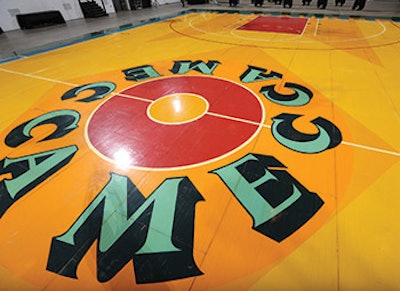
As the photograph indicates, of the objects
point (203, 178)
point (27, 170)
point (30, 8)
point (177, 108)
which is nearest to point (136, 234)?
point (203, 178)

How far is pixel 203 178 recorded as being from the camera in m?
2.68

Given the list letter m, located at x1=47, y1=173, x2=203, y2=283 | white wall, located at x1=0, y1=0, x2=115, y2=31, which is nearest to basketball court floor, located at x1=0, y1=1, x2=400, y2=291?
letter m, located at x1=47, y1=173, x2=203, y2=283

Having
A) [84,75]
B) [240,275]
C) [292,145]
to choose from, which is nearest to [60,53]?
[84,75]

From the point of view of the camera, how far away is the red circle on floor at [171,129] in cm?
303

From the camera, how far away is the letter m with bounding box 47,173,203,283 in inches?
73.6

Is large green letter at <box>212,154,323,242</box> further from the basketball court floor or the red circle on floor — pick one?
Result: the red circle on floor

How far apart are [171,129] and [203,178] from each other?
1.22 meters

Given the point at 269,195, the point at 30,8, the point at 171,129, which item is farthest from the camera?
the point at 30,8

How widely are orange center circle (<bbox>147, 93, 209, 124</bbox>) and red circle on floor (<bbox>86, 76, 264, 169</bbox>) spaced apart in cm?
10

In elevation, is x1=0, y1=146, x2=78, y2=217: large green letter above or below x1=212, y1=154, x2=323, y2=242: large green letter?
above

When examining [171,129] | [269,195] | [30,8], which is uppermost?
[30,8]

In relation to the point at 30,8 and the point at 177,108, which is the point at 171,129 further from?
the point at 30,8

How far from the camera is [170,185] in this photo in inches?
102

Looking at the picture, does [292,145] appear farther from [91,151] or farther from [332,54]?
[332,54]
